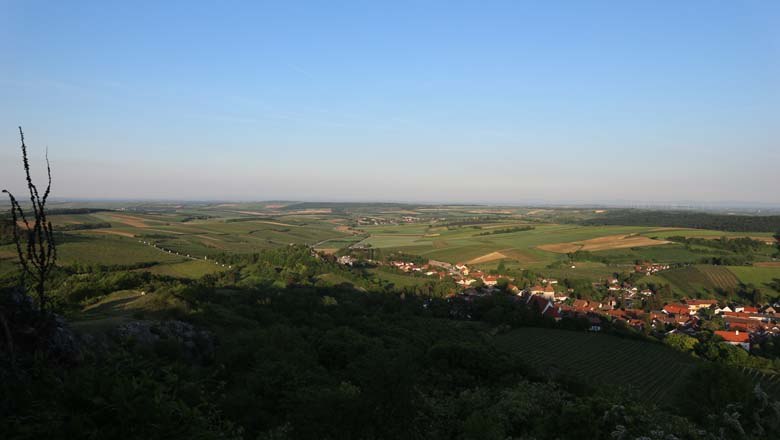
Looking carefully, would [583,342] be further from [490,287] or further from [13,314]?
[13,314]

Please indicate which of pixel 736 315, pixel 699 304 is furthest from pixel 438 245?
pixel 736 315

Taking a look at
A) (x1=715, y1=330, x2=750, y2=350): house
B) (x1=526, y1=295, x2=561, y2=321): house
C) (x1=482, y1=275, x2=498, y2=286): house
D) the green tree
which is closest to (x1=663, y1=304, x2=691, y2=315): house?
(x1=715, y1=330, x2=750, y2=350): house

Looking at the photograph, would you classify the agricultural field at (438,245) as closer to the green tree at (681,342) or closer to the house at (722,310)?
the house at (722,310)

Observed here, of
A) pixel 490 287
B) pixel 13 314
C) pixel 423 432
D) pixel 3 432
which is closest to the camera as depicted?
pixel 3 432

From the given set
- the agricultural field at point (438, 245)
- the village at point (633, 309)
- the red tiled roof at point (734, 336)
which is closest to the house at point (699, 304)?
the village at point (633, 309)

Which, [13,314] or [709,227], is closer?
[13,314]

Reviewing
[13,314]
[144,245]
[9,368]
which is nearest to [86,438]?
[9,368]

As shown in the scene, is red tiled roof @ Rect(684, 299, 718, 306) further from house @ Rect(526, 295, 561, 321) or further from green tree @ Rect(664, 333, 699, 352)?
house @ Rect(526, 295, 561, 321)

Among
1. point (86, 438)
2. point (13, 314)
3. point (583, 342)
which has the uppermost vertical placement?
point (13, 314)
